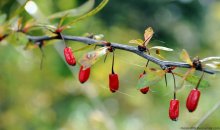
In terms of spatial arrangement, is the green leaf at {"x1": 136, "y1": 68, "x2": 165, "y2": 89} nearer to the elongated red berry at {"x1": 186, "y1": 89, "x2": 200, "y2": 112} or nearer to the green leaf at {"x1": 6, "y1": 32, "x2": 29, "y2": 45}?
the elongated red berry at {"x1": 186, "y1": 89, "x2": 200, "y2": 112}

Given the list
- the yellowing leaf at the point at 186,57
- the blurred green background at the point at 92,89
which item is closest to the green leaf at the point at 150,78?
the yellowing leaf at the point at 186,57

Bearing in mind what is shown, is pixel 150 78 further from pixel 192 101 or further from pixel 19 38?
pixel 19 38

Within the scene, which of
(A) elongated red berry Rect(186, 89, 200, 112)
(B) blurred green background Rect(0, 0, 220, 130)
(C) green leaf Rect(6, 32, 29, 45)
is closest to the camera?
(A) elongated red berry Rect(186, 89, 200, 112)

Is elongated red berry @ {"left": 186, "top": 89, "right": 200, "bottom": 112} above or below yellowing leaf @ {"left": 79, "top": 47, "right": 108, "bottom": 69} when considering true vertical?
below

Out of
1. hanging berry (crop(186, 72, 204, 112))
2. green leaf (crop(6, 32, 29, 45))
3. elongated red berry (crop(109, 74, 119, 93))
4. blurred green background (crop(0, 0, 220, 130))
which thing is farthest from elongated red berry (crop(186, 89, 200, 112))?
blurred green background (crop(0, 0, 220, 130))

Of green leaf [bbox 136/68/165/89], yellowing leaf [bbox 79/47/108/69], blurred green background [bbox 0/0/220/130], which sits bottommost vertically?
green leaf [bbox 136/68/165/89]

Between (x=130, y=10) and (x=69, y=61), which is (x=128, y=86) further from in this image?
(x=69, y=61)
